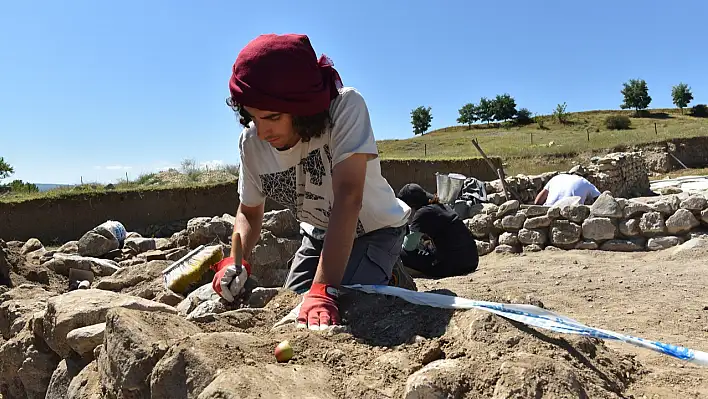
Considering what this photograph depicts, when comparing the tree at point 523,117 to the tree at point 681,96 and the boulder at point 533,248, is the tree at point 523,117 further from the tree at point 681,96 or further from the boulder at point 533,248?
the boulder at point 533,248

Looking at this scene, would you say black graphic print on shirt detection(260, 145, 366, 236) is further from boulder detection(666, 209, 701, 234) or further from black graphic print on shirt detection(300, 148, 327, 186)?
boulder detection(666, 209, 701, 234)

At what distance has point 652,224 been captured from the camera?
721cm

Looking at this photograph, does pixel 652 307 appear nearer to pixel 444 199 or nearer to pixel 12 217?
pixel 444 199

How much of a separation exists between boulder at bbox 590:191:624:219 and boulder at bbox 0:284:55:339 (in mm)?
6125

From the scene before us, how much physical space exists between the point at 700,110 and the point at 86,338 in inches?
2526

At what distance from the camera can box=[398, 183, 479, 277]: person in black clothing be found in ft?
19.9

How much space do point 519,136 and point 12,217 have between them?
36588 millimetres

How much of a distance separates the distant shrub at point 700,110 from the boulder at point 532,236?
54.3 metres

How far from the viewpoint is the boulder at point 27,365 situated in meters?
3.01

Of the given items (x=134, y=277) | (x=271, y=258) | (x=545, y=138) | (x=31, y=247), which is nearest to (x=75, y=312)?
(x=134, y=277)

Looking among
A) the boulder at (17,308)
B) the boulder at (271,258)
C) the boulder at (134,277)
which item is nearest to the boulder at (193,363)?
the boulder at (17,308)

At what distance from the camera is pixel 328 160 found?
8.92 feet

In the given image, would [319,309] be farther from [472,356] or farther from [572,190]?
[572,190]

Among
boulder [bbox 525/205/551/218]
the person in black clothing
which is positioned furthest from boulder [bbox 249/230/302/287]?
boulder [bbox 525/205/551/218]
